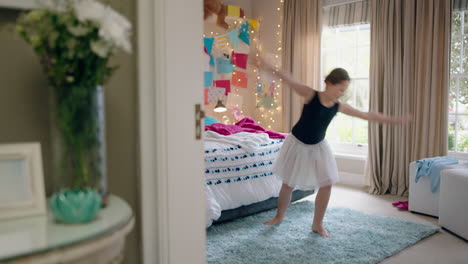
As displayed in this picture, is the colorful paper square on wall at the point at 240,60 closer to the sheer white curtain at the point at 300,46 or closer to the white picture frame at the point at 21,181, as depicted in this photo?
the sheer white curtain at the point at 300,46

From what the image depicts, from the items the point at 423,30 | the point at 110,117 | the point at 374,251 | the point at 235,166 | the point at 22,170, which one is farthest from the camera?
the point at 423,30

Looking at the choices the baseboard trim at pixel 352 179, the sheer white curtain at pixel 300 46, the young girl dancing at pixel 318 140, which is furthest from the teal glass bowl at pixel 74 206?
the baseboard trim at pixel 352 179

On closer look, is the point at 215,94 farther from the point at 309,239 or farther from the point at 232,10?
the point at 309,239

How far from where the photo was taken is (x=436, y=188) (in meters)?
3.59

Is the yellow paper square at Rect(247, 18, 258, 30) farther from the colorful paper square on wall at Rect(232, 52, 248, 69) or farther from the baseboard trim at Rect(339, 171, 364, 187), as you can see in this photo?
A: the baseboard trim at Rect(339, 171, 364, 187)

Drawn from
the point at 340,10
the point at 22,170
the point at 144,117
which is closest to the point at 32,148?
the point at 22,170

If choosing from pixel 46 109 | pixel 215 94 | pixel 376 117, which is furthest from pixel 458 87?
pixel 46 109

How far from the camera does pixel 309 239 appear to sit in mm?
3031

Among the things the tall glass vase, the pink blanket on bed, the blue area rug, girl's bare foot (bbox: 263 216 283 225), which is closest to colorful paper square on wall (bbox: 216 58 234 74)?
the pink blanket on bed

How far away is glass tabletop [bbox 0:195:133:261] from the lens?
0.77 meters

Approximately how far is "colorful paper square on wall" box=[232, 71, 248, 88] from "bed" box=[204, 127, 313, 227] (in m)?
1.98

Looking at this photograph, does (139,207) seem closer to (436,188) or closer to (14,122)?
(14,122)

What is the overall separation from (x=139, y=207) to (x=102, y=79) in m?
0.47

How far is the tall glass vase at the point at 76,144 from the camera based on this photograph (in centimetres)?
93
